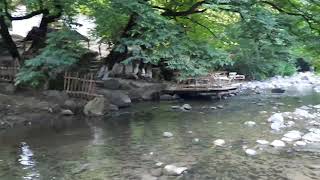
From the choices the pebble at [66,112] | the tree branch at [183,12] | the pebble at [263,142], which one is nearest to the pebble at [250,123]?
the pebble at [263,142]

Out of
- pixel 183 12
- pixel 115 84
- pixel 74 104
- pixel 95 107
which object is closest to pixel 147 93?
pixel 115 84

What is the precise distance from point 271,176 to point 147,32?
21.0ft

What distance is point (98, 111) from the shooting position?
13961 millimetres

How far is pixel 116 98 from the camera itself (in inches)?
635

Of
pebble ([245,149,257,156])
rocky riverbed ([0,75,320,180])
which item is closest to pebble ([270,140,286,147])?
rocky riverbed ([0,75,320,180])

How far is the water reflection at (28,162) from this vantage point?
7.39 meters

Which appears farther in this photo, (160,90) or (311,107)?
(160,90)

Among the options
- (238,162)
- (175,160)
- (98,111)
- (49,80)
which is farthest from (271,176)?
(49,80)

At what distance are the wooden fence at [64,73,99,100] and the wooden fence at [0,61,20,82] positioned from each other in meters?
1.85

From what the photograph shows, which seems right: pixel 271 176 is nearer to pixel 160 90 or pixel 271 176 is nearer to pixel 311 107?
pixel 311 107

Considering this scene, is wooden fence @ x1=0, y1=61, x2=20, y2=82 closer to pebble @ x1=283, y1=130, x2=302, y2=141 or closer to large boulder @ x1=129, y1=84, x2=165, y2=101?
large boulder @ x1=129, y1=84, x2=165, y2=101

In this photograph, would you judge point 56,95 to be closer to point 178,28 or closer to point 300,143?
point 178,28

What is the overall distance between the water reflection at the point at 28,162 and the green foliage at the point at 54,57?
3.61 metres

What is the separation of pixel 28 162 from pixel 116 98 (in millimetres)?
8027
